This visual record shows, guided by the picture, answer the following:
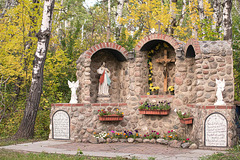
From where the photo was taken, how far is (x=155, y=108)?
9.97 m

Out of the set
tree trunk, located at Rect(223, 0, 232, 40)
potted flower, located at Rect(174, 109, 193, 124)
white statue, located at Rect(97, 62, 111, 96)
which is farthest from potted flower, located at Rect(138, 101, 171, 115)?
tree trunk, located at Rect(223, 0, 232, 40)

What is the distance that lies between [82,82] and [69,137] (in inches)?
80.8

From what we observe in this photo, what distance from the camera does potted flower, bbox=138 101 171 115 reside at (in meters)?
9.88

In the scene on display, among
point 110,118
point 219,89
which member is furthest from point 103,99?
point 219,89

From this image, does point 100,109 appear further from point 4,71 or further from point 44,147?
point 4,71

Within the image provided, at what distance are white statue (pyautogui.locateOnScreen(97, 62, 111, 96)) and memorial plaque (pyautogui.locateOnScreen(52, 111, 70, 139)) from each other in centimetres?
173

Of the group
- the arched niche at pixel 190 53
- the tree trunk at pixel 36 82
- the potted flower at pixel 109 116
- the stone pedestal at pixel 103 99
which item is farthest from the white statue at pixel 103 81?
the arched niche at pixel 190 53

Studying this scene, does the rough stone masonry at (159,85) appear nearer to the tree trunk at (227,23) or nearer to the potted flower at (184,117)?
the potted flower at (184,117)

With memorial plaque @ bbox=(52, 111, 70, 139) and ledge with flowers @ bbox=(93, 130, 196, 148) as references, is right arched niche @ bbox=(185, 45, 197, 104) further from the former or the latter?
memorial plaque @ bbox=(52, 111, 70, 139)

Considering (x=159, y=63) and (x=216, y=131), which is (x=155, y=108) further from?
(x=216, y=131)

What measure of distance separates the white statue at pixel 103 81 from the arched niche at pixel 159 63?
136 centimetres

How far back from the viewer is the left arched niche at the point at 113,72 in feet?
37.6

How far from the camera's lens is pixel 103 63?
37.0ft

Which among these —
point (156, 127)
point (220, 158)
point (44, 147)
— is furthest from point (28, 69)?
point (220, 158)
